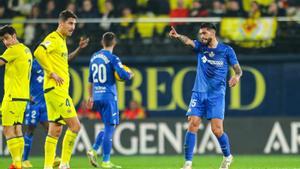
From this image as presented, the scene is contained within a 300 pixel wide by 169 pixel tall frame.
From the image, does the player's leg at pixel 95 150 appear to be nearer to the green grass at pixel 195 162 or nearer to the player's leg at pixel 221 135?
the green grass at pixel 195 162

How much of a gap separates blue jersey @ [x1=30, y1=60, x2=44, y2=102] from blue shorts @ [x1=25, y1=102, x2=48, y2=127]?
12cm

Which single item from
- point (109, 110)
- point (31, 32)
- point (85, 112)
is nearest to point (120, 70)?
point (109, 110)

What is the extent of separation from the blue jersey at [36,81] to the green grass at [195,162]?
1183 millimetres

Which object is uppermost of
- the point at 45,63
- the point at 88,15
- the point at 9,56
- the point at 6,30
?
the point at 88,15

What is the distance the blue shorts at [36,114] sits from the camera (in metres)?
15.9

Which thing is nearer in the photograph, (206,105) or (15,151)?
(15,151)

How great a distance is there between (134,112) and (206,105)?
6.49m

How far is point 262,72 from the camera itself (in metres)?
20.0

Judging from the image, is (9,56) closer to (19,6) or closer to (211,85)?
(211,85)

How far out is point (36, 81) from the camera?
15.9 meters

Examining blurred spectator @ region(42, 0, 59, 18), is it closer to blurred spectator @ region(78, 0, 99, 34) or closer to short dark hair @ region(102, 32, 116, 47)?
blurred spectator @ region(78, 0, 99, 34)

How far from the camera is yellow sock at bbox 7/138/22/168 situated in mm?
13023

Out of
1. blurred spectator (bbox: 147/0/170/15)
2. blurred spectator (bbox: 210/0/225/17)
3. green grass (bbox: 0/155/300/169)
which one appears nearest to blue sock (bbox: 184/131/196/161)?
green grass (bbox: 0/155/300/169)

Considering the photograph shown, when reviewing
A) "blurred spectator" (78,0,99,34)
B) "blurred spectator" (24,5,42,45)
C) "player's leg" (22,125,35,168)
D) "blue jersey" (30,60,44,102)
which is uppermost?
"blurred spectator" (78,0,99,34)
